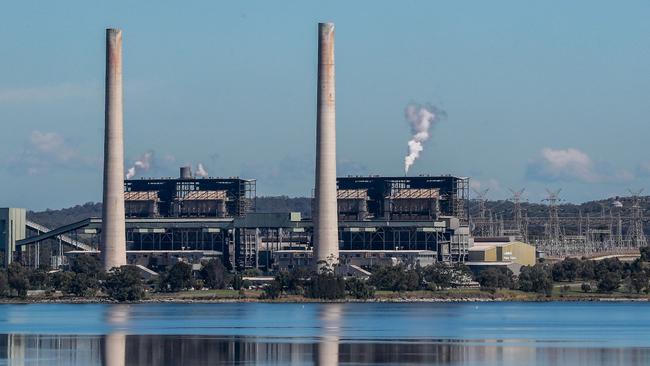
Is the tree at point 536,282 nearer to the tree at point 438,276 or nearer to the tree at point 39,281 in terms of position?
the tree at point 438,276

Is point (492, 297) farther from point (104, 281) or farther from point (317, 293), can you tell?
point (104, 281)

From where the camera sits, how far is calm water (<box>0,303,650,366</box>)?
90.4m

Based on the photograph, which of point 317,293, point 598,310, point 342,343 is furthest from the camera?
point 317,293

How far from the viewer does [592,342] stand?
10400 centimetres

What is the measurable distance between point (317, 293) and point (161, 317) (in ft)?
125

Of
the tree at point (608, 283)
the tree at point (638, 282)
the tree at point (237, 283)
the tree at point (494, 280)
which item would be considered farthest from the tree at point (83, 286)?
the tree at point (638, 282)

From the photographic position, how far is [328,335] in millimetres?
110312

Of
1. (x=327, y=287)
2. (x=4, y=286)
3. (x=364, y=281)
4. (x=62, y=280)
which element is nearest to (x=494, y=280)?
(x=364, y=281)

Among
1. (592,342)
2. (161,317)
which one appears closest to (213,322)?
(161,317)

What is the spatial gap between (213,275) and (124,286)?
1624 centimetres

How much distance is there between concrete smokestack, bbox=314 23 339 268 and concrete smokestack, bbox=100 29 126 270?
918 inches

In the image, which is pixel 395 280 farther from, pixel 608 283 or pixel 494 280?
pixel 608 283

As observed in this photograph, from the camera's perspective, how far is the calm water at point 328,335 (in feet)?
297

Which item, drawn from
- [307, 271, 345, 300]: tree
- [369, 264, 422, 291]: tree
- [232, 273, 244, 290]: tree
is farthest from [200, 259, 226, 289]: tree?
[369, 264, 422, 291]: tree
